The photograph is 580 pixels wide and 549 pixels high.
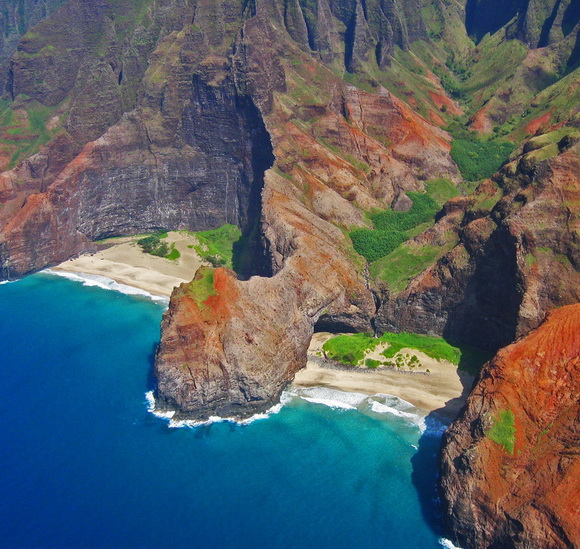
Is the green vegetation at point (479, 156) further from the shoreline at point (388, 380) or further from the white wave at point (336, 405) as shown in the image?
the white wave at point (336, 405)

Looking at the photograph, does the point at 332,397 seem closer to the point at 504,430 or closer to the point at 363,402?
the point at 363,402

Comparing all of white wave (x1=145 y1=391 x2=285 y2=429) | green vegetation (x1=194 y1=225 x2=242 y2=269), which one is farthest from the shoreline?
green vegetation (x1=194 y1=225 x2=242 y2=269)

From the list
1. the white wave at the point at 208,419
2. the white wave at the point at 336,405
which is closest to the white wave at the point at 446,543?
the white wave at the point at 336,405

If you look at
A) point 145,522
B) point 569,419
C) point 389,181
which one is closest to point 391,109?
point 389,181

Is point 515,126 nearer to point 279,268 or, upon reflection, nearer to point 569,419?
point 279,268

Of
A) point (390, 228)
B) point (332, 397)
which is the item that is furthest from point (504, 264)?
point (390, 228)

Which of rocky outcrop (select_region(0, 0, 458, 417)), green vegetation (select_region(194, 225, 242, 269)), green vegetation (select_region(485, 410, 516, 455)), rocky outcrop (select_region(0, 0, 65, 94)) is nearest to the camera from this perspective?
green vegetation (select_region(485, 410, 516, 455))

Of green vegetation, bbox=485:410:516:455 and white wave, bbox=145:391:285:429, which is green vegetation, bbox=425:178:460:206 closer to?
white wave, bbox=145:391:285:429
